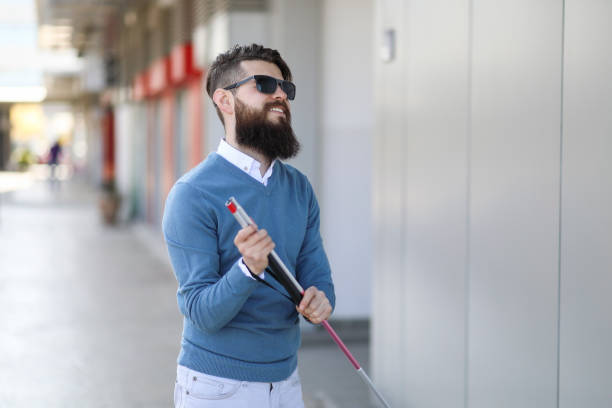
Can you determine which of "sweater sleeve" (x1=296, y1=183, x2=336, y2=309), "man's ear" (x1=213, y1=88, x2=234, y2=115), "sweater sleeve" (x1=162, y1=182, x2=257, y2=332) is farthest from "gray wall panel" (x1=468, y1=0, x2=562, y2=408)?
"sweater sleeve" (x1=162, y1=182, x2=257, y2=332)

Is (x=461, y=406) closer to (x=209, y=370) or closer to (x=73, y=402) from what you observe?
(x=209, y=370)

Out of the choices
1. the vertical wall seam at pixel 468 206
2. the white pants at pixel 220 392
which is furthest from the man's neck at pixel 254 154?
the vertical wall seam at pixel 468 206

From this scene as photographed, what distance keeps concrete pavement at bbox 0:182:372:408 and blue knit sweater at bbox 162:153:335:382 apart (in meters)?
2.94

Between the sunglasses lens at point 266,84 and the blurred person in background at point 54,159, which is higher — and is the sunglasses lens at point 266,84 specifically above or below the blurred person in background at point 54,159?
above

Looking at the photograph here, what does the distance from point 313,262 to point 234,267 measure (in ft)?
1.29

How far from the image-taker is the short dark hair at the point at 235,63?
7.87 ft

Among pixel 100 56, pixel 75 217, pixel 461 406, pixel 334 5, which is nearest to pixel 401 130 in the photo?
pixel 461 406

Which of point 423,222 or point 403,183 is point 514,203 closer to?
point 423,222

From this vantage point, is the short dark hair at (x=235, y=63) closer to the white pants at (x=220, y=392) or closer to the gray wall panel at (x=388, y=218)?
the white pants at (x=220, y=392)

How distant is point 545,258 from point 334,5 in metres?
4.59

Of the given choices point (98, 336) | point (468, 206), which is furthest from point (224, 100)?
point (98, 336)

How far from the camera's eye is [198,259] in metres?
2.26

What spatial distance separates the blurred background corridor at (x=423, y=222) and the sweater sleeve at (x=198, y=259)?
1371 millimetres

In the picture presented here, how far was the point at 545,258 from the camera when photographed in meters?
3.25
